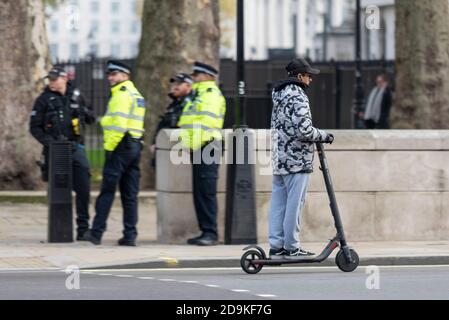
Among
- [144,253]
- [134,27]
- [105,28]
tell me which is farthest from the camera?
[105,28]

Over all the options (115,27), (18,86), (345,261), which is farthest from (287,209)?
(115,27)

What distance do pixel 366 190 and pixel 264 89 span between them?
1837 cm

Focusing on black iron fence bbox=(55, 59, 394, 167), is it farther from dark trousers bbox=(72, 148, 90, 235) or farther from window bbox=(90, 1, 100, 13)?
window bbox=(90, 1, 100, 13)

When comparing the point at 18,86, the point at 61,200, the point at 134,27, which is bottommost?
the point at 61,200

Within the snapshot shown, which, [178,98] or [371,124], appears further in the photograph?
[371,124]

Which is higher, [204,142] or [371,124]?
[371,124]

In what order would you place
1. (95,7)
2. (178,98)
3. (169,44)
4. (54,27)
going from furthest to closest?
(95,7), (54,27), (169,44), (178,98)

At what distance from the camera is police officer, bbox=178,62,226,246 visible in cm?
1533

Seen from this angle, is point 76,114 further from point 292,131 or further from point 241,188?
point 292,131

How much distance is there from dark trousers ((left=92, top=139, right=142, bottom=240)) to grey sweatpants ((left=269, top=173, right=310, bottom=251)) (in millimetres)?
2623

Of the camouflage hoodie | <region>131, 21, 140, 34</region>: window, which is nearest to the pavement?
the camouflage hoodie

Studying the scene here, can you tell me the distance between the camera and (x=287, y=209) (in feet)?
43.1

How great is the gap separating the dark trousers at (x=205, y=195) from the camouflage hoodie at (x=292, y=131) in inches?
88.4

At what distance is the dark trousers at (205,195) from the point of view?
15.3 m
